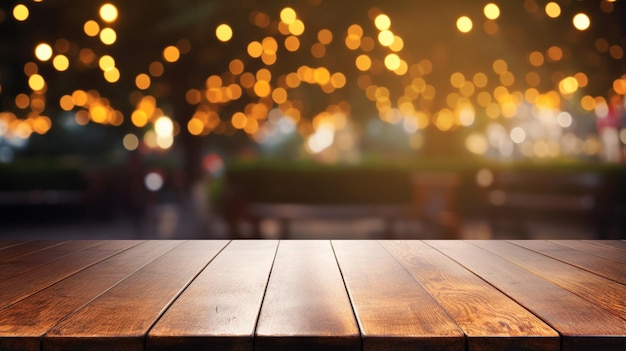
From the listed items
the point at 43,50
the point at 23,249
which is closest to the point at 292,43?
the point at 43,50

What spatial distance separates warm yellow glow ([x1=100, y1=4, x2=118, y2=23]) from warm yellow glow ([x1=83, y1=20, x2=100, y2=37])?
95 cm

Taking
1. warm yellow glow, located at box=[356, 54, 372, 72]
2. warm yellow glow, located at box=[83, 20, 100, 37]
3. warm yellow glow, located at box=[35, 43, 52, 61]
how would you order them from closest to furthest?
warm yellow glow, located at box=[83, 20, 100, 37]
warm yellow glow, located at box=[35, 43, 52, 61]
warm yellow glow, located at box=[356, 54, 372, 72]

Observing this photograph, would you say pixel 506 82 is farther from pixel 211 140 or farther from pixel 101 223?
pixel 211 140

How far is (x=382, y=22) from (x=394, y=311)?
7192 millimetres

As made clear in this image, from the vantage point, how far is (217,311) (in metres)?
1.47

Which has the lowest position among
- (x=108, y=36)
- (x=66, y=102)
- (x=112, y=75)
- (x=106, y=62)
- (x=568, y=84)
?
(x=66, y=102)

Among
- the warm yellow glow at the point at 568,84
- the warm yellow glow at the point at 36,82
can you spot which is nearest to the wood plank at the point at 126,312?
the warm yellow glow at the point at 36,82

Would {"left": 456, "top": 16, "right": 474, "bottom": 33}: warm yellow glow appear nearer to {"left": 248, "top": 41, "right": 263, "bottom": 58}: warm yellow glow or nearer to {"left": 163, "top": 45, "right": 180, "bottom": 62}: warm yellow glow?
{"left": 248, "top": 41, "right": 263, "bottom": 58}: warm yellow glow

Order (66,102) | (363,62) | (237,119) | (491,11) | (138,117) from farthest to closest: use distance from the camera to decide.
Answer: (237,119) < (138,117) < (66,102) < (363,62) < (491,11)

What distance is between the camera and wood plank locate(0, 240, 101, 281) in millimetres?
2027

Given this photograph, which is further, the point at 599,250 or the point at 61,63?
the point at 61,63

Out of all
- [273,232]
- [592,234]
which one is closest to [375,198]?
[273,232]

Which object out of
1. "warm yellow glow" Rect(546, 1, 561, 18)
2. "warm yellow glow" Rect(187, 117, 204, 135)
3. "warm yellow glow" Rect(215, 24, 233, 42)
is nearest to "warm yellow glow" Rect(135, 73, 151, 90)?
"warm yellow glow" Rect(187, 117, 204, 135)

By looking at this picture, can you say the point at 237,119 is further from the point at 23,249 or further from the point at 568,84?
the point at 23,249
